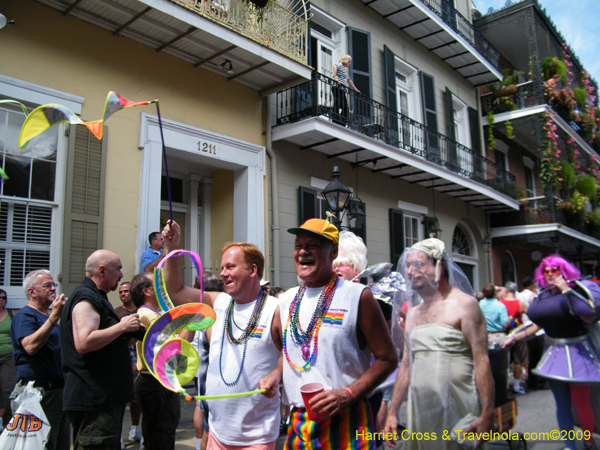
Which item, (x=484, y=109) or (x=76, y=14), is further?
(x=484, y=109)

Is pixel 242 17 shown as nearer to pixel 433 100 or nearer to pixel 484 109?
pixel 433 100

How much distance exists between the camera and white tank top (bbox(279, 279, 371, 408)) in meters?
2.26

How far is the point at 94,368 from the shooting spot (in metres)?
3.06

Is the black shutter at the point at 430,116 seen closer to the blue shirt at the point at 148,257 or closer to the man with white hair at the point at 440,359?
the blue shirt at the point at 148,257

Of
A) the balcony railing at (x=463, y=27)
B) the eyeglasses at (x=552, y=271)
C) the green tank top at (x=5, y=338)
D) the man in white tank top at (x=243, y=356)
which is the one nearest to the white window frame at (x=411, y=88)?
the balcony railing at (x=463, y=27)

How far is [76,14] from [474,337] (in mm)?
6693

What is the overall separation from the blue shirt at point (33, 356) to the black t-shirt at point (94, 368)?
2.76 ft

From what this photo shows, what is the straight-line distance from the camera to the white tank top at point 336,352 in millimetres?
2258

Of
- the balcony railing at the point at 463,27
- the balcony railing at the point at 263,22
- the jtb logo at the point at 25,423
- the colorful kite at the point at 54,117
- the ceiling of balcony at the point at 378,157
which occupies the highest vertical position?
the balcony railing at the point at 463,27

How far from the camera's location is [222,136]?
8.44m

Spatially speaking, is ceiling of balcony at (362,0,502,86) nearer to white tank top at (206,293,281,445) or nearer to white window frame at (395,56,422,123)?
white window frame at (395,56,422,123)

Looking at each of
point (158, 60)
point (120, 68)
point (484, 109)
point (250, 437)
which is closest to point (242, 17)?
point (158, 60)

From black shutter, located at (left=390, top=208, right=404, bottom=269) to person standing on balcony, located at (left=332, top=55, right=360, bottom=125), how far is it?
315cm

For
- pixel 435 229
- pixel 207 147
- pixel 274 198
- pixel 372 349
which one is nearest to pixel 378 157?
pixel 435 229
